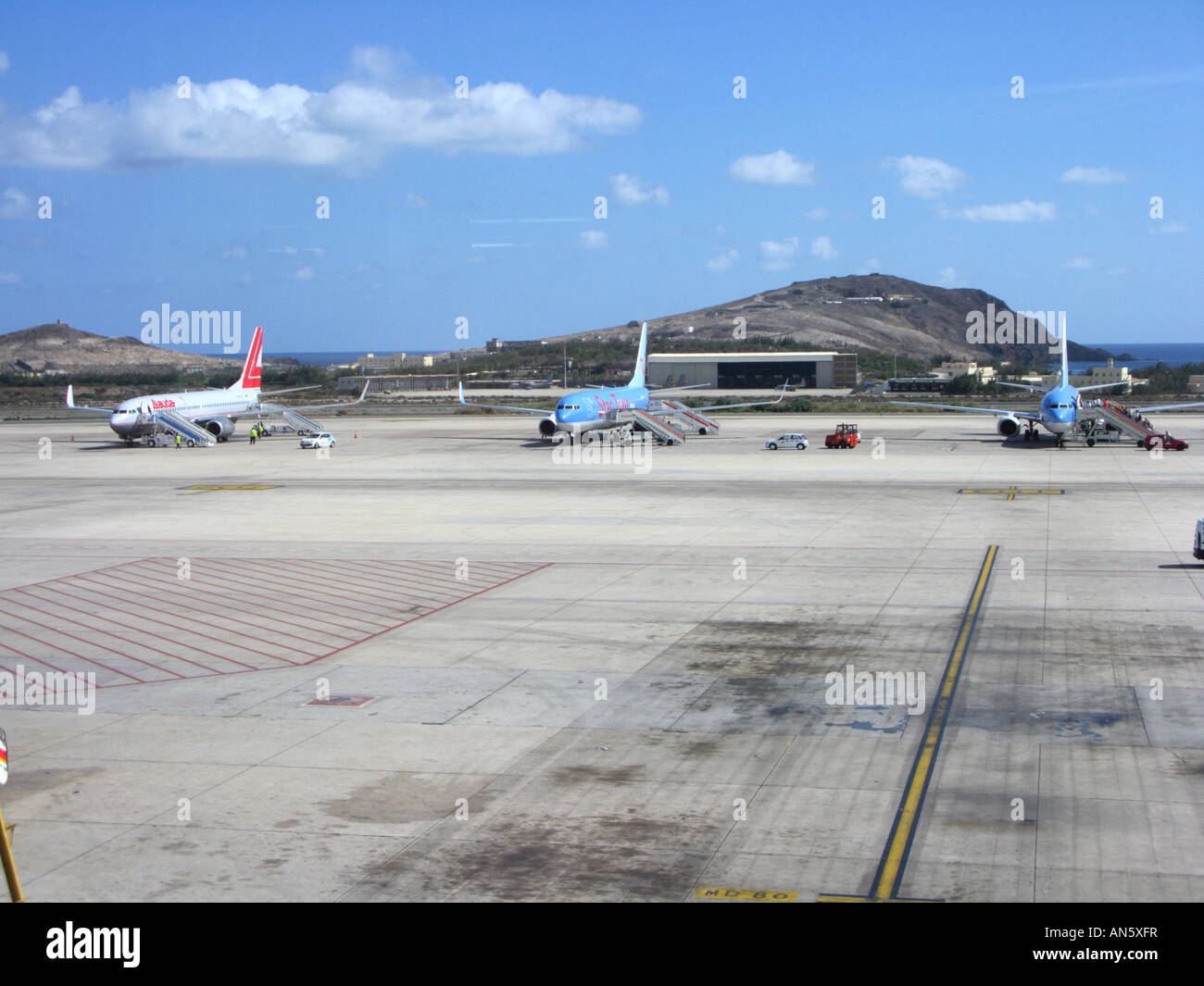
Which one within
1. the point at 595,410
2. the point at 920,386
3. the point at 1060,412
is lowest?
the point at 1060,412

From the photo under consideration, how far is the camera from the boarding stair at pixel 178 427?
3428 inches

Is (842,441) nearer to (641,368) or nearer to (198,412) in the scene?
(641,368)

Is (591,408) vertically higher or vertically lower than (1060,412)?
higher

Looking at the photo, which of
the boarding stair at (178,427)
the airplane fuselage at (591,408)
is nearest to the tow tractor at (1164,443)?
the airplane fuselage at (591,408)

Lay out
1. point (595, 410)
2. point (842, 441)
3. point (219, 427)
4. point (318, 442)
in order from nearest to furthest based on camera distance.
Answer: point (842, 441) → point (595, 410) → point (318, 442) → point (219, 427)

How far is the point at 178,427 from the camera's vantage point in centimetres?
8762

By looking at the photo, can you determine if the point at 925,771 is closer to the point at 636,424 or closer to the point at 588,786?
the point at 588,786

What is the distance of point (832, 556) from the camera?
36.4 meters

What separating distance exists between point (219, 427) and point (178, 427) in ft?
13.7

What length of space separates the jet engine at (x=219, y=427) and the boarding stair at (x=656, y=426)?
32984 millimetres

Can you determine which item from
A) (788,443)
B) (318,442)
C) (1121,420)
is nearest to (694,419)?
(788,443)

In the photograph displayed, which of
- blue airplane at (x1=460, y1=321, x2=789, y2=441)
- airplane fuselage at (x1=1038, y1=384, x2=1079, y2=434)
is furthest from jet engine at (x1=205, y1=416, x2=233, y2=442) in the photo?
airplane fuselage at (x1=1038, y1=384, x2=1079, y2=434)

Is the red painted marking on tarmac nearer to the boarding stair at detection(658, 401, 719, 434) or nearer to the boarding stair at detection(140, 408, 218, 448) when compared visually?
the boarding stair at detection(140, 408, 218, 448)

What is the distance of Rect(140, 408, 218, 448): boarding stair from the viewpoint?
87.1 m
